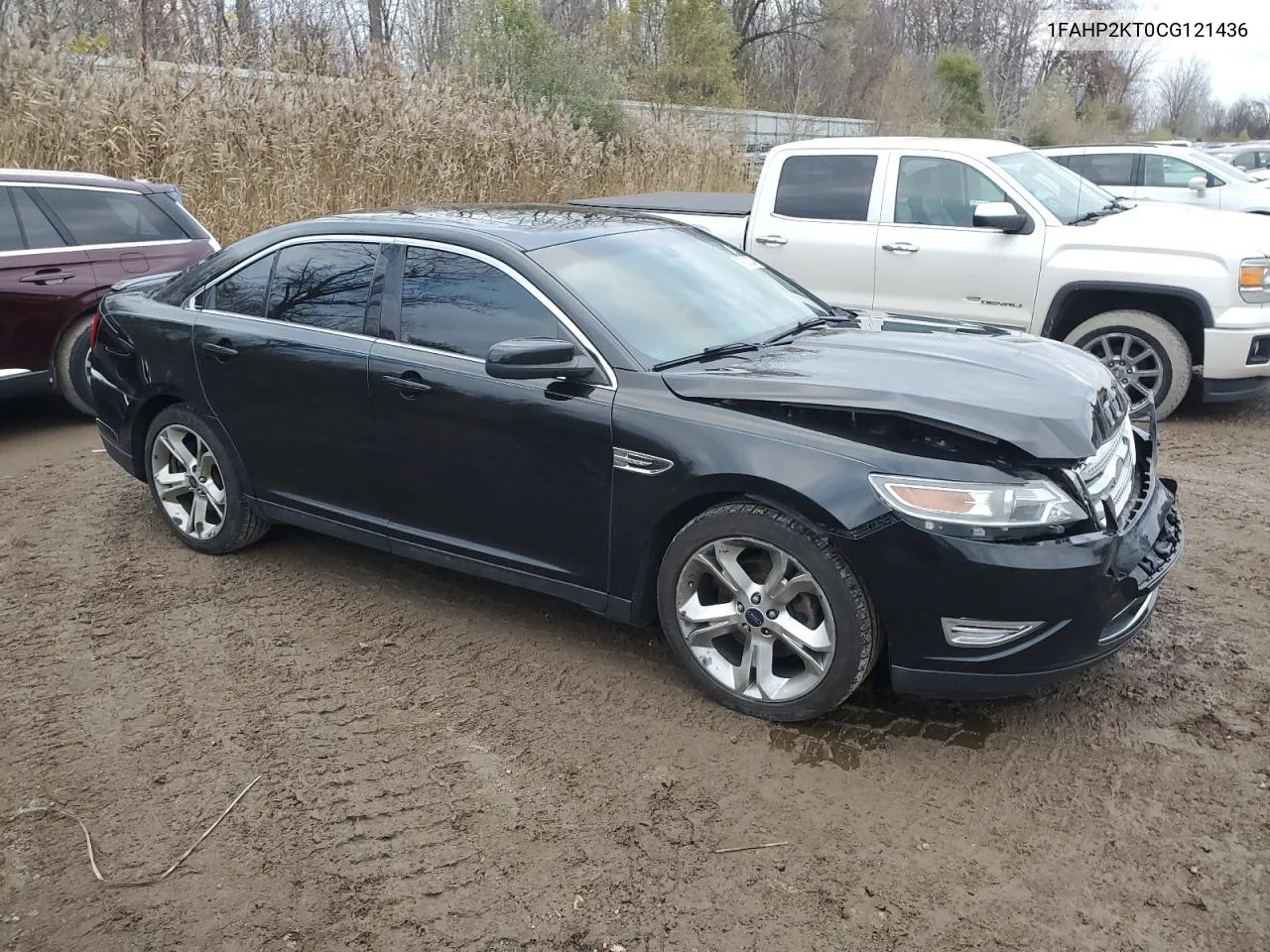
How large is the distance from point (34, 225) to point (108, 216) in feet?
1.77

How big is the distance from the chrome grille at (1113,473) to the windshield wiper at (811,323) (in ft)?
4.16

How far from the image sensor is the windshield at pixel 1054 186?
7656 millimetres

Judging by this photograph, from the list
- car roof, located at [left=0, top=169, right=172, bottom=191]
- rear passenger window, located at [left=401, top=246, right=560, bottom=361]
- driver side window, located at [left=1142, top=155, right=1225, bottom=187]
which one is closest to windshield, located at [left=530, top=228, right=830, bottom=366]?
rear passenger window, located at [left=401, top=246, right=560, bottom=361]

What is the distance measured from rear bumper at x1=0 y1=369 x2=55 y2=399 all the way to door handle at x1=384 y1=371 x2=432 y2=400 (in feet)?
14.8

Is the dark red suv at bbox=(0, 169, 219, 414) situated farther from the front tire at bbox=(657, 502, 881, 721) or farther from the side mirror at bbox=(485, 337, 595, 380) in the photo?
the front tire at bbox=(657, 502, 881, 721)

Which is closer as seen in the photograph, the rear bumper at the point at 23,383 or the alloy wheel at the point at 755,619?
the alloy wheel at the point at 755,619

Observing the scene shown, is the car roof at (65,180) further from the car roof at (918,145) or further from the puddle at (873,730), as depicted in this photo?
the puddle at (873,730)

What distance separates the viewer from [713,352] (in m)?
4.06

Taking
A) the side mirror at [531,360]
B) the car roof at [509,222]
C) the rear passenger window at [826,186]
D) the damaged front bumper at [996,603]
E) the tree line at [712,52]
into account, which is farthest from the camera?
the tree line at [712,52]

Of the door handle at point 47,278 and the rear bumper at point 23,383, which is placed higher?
the door handle at point 47,278

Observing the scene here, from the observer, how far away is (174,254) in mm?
8117

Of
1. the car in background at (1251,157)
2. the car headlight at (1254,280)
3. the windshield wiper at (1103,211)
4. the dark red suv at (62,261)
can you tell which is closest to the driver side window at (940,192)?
the windshield wiper at (1103,211)

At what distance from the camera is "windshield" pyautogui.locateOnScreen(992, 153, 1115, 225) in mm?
7656

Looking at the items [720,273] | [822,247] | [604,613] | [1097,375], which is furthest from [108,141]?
[1097,375]
